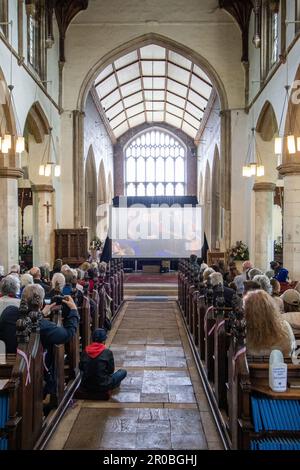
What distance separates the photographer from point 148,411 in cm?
482

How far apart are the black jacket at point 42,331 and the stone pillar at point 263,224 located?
1083cm

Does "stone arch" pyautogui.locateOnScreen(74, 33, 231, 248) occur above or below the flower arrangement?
above

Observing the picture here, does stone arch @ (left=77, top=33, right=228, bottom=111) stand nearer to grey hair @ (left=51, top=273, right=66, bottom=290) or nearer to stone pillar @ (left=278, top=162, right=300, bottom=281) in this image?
stone pillar @ (left=278, top=162, right=300, bottom=281)

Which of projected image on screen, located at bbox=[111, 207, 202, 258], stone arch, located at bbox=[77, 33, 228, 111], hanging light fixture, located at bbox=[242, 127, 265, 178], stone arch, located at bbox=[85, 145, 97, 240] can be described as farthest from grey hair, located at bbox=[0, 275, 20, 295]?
stone arch, located at bbox=[85, 145, 97, 240]

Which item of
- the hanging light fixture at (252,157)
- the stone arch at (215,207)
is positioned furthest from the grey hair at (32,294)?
the stone arch at (215,207)

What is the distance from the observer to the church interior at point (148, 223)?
12.2 ft

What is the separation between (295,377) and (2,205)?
8895mm

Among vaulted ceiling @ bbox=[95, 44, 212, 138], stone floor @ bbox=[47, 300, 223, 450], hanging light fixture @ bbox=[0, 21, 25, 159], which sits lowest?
stone floor @ bbox=[47, 300, 223, 450]

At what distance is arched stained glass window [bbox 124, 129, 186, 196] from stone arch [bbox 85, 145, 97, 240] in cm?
760

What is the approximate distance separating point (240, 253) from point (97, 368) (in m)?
11.1

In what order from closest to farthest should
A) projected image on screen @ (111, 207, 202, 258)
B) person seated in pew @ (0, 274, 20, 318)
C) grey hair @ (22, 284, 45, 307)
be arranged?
1. grey hair @ (22, 284, 45, 307)
2. person seated in pew @ (0, 274, 20, 318)
3. projected image on screen @ (111, 207, 202, 258)

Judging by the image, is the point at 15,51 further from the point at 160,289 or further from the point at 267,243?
the point at 267,243

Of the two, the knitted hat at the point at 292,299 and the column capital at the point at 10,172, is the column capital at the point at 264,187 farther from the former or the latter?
the knitted hat at the point at 292,299

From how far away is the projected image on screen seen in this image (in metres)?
22.1
